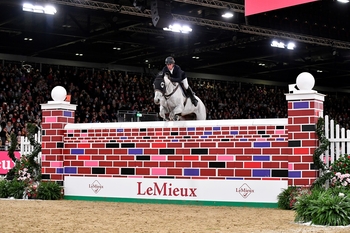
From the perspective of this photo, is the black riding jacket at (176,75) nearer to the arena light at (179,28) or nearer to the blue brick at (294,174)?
the blue brick at (294,174)

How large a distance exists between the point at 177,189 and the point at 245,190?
1707mm

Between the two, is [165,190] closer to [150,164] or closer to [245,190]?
[150,164]

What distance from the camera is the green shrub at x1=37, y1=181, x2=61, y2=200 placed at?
54.1ft

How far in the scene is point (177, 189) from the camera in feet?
49.9

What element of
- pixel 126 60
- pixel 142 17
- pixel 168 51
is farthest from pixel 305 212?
pixel 126 60

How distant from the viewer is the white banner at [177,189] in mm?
14305

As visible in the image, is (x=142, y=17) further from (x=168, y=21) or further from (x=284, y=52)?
(x=284, y=52)

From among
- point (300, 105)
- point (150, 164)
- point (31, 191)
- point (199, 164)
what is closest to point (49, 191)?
point (31, 191)

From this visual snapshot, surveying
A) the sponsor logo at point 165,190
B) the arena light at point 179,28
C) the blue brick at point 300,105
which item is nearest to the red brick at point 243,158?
the sponsor logo at point 165,190

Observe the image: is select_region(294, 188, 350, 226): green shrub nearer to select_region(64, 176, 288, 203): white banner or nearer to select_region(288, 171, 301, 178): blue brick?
select_region(288, 171, 301, 178): blue brick

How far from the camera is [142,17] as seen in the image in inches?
1307

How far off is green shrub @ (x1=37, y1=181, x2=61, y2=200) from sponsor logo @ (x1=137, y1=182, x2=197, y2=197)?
2369 millimetres

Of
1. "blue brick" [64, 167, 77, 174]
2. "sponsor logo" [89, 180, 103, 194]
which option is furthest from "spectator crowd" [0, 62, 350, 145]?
"sponsor logo" [89, 180, 103, 194]

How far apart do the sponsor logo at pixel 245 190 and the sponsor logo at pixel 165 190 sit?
3.74 feet
